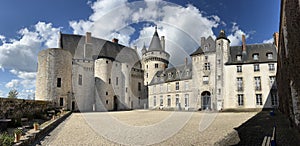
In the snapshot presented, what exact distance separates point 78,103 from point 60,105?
5.01 meters

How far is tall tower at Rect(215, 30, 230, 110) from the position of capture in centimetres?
2323

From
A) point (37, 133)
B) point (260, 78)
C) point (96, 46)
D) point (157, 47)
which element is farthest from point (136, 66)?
point (37, 133)

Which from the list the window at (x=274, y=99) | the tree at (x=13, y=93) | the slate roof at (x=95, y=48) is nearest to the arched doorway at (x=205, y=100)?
the window at (x=274, y=99)

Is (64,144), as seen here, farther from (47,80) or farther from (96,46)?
(96,46)

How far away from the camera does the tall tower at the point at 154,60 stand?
3831cm

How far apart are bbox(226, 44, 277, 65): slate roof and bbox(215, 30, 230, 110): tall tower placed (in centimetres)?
80

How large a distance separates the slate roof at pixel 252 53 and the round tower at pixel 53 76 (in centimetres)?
1837

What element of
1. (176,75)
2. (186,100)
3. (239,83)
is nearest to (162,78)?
(176,75)

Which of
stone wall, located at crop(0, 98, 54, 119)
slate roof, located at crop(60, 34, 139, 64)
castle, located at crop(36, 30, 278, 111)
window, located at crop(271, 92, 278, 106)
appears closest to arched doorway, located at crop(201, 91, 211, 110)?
castle, located at crop(36, 30, 278, 111)

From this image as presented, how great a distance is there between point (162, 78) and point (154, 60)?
753cm

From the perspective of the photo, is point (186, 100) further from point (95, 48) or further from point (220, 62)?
point (95, 48)

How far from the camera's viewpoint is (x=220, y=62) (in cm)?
2388

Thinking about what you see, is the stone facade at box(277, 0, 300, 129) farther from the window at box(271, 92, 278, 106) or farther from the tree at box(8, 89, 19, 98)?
the tree at box(8, 89, 19, 98)

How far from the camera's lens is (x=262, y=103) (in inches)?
835
